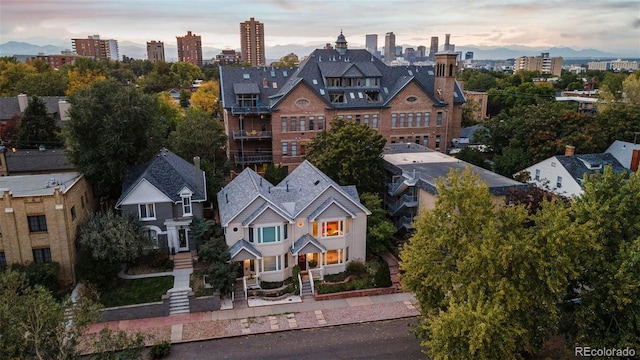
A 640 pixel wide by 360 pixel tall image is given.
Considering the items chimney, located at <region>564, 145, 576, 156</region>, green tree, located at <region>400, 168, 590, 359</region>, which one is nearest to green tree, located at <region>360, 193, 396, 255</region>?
green tree, located at <region>400, 168, 590, 359</region>

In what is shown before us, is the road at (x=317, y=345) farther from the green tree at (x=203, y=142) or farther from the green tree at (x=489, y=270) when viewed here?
the green tree at (x=203, y=142)

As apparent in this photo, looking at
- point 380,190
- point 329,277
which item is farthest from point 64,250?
point 380,190

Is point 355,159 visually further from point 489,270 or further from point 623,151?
point 623,151

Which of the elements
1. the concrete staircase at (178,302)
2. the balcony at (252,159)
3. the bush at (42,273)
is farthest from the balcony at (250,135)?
the bush at (42,273)

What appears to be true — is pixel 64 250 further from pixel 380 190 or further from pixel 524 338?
pixel 524 338

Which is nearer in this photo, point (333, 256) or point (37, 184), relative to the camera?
point (37, 184)

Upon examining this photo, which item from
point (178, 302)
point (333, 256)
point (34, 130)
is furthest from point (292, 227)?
point (34, 130)
